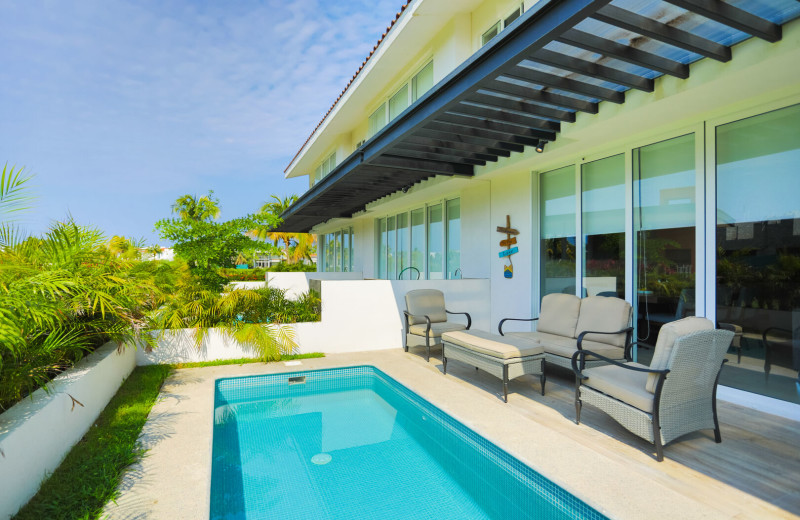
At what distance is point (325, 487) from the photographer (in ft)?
11.5

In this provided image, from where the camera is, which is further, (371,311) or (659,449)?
(371,311)

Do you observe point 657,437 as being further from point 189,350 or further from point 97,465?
point 189,350

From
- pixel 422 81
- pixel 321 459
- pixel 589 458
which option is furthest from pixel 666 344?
pixel 422 81

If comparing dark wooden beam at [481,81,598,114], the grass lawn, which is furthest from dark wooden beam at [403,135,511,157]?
the grass lawn

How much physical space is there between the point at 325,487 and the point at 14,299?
8.70 feet

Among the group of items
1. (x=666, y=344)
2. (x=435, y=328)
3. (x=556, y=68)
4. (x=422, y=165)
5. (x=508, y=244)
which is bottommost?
(x=435, y=328)

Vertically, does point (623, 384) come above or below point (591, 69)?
below

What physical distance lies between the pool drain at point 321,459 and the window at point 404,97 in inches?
283

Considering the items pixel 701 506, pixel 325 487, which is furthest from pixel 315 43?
pixel 701 506

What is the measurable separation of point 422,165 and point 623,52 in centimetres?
421

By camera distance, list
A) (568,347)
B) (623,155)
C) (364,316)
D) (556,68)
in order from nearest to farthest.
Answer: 1. (556,68)
2. (568,347)
3. (623,155)
4. (364,316)

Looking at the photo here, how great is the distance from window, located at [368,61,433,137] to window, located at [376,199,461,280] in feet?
8.50

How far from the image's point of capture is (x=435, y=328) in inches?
291

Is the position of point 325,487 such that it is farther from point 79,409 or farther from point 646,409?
point 646,409
